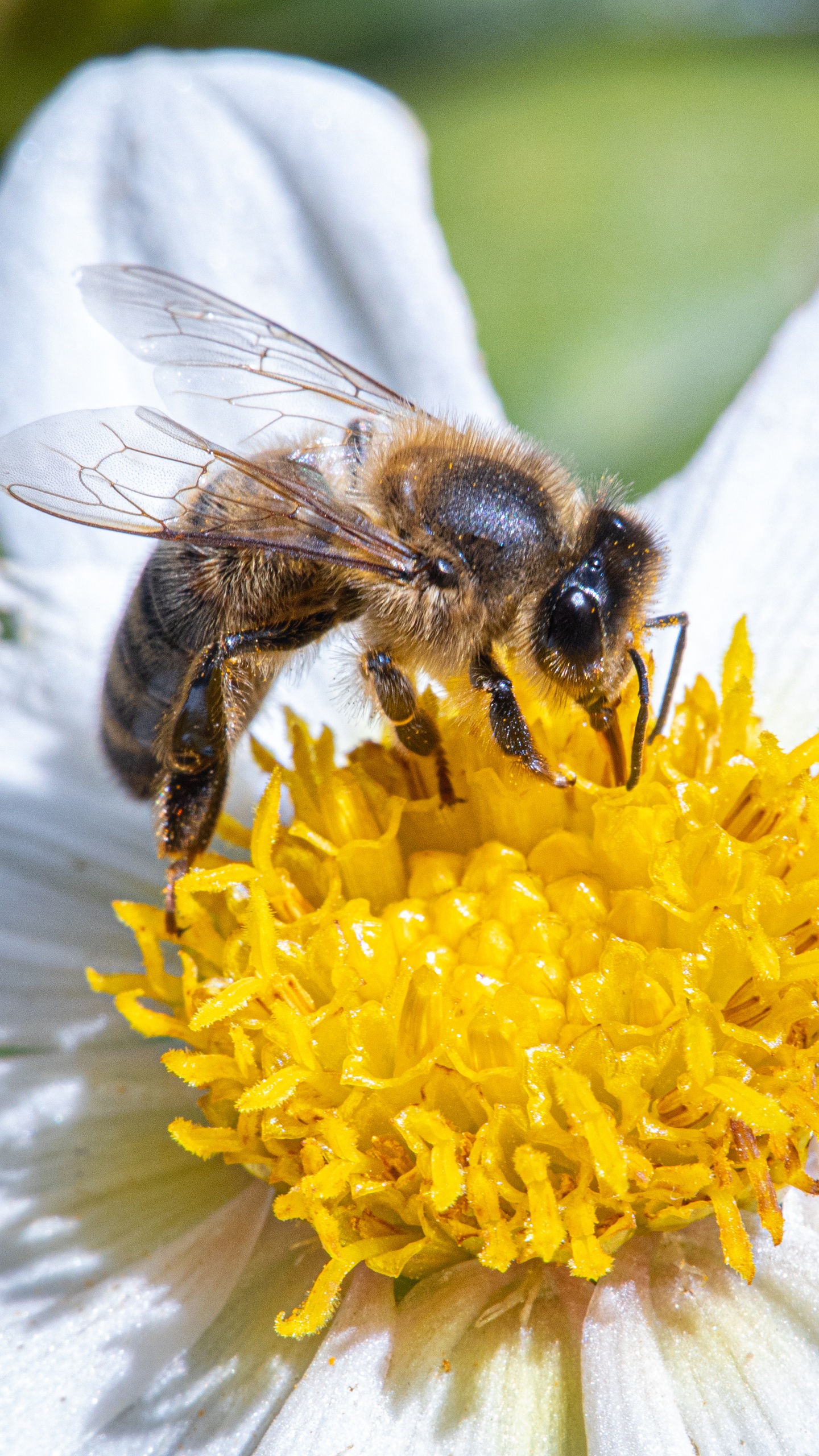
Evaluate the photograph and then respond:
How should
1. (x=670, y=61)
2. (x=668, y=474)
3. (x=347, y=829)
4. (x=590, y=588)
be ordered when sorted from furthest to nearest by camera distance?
(x=670, y=61), (x=668, y=474), (x=347, y=829), (x=590, y=588)

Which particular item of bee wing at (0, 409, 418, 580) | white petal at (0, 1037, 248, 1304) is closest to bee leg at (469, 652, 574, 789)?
bee wing at (0, 409, 418, 580)

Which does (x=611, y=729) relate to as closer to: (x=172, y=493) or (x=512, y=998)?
(x=512, y=998)

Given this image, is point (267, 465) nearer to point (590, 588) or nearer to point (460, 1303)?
point (590, 588)

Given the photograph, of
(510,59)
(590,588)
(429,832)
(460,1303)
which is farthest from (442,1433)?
(510,59)

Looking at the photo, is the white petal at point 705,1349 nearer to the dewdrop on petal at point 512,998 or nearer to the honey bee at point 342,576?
the dewdrop on petal at point 512,998

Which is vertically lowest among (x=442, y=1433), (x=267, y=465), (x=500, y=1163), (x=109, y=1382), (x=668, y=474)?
(x=109, y=1382)

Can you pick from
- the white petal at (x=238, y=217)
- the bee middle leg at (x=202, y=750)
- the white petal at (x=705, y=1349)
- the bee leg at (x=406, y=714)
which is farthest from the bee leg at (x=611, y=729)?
the white petal at (x=238, y=217)
